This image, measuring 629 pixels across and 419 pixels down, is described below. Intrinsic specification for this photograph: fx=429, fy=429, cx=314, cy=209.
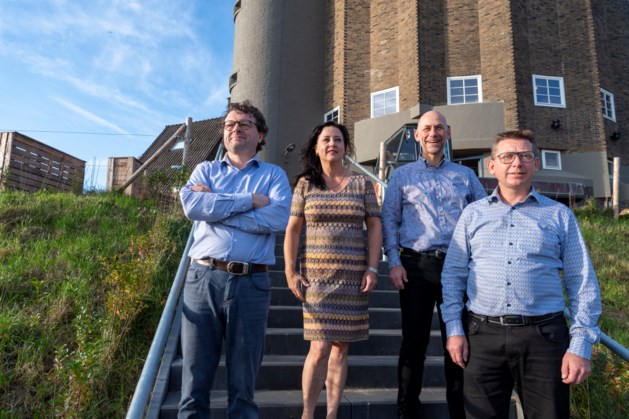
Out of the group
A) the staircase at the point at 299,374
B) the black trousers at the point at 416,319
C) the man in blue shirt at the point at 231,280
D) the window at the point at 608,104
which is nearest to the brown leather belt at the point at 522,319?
the black trousers at the point at 416,319

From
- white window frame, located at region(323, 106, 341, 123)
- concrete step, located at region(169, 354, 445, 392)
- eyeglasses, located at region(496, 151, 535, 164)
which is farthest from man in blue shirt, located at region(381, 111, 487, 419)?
white window frame, located at region(323, 106, 341, 123)

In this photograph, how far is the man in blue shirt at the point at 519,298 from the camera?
193 centimetres

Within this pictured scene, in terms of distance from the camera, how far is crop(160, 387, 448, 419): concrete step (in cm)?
292

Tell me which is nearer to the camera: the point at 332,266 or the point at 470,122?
the point at 332,266

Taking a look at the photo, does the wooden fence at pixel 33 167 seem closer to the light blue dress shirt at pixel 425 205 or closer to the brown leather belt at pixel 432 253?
the light blue dress shirt at pixel 425 205

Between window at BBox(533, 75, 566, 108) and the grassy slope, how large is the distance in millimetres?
11723

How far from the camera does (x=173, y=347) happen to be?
337 centimetres

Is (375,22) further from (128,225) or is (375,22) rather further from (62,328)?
(62,328)

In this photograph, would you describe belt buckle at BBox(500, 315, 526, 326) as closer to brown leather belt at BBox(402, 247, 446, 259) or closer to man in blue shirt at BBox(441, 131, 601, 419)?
man in blue shirt at BBox(441, 131, 601, 419)

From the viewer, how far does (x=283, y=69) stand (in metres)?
17.9

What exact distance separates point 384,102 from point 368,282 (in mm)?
15152

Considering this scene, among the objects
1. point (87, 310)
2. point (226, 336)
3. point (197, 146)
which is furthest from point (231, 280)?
point (197, 146)

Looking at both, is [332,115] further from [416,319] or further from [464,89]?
[416,319]

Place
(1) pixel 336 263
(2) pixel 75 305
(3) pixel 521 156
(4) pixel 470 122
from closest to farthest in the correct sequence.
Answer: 1. (3) pixel 521 156
2. (1) pixel 336 263
3. (2) pixel 75 305
4. (4) pixel 470 122
